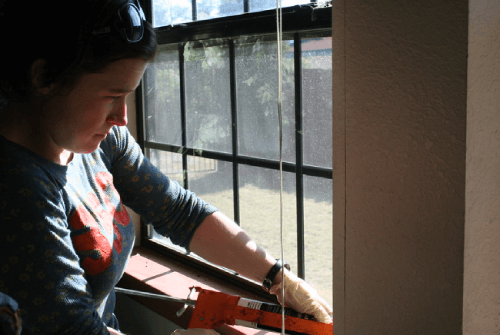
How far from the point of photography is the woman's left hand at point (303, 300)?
93cm

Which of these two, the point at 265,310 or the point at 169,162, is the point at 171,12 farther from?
the point at 265,310

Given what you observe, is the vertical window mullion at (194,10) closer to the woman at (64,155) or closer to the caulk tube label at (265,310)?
the woman at (64,155)

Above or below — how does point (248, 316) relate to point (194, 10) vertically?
below

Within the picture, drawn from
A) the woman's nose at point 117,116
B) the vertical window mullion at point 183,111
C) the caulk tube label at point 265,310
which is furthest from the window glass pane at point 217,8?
the caulk tube label at point 265,310

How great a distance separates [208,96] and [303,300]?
2.27 feet

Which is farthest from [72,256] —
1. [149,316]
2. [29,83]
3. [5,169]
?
[149,316]

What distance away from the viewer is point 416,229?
532 millimetres

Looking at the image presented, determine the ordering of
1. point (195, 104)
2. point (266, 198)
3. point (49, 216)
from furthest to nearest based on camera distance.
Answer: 1. point (195, 104)
2. point (266, 198)
3. point (49, 216)

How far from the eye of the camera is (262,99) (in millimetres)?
1183

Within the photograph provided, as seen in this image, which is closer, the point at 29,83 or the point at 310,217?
the point at 29,83

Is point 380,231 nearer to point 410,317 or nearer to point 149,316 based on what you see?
point 410,317

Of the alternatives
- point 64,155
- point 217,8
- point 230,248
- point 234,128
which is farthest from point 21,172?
point 217,8

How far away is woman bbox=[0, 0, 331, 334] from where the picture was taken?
0.76 metres

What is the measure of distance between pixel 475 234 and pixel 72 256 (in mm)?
667
